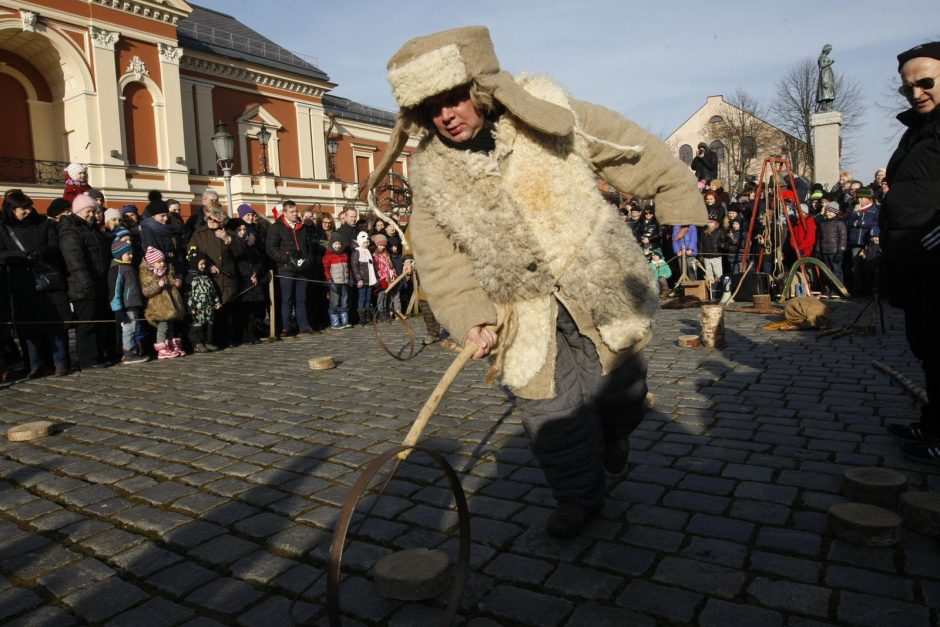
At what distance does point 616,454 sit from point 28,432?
4422 mm

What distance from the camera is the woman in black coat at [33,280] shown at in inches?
306

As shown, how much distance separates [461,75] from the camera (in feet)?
8.62

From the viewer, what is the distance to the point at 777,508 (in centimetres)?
317

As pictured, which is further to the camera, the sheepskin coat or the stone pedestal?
the stone pedestal

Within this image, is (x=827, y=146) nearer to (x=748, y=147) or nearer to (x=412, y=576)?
(x=412, y=576)

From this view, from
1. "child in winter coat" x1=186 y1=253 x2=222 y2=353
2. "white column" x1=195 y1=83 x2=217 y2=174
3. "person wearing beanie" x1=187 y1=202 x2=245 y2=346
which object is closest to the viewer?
"child in winter coat" x1=186 y1=253 x2=222 y2=353

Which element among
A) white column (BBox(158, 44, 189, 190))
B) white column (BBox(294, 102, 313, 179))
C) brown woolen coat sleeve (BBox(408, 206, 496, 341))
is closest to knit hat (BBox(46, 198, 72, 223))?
brown woolen coat sleeve (BBox(408, 206, 496, 341))

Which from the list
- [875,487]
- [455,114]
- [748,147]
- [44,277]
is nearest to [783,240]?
[875,487]

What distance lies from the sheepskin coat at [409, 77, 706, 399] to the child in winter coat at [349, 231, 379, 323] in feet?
30.7

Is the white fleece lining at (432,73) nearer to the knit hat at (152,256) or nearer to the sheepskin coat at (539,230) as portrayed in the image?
the sheepskin coat at (539,230)

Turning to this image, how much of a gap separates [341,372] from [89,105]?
25.5 m

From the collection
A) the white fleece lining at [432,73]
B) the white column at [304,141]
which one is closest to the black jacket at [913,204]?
the white fleece lining at [432,73]

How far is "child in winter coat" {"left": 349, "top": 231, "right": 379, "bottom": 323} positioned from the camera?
1217 centimetres

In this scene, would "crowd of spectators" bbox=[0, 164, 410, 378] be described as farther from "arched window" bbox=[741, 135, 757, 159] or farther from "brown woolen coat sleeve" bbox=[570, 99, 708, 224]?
"arched window" bbox=[741, 135, 757, 159]
